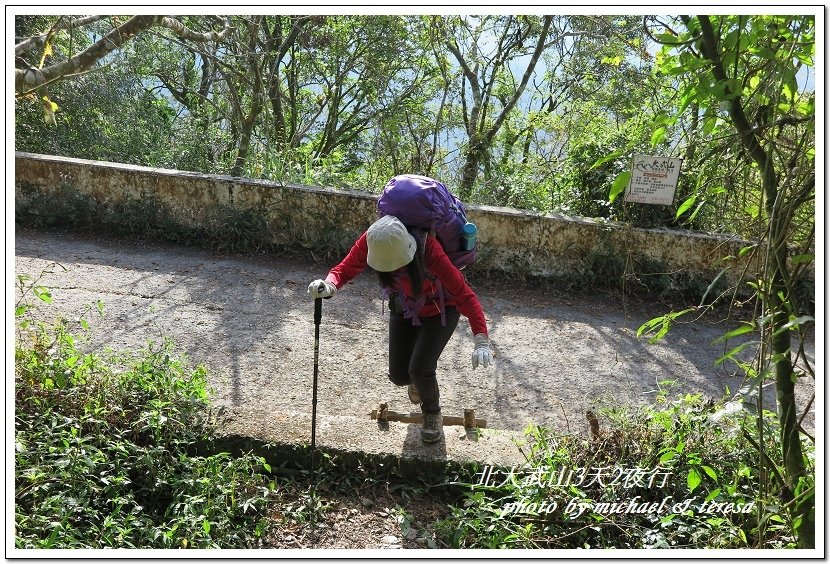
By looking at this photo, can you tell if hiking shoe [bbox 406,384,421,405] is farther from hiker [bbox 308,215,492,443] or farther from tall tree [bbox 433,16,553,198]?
tall tree [bbox 433,16,553,198]

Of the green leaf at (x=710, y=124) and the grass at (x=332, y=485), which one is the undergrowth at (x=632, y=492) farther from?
the green leaf at (x=710, y=124)

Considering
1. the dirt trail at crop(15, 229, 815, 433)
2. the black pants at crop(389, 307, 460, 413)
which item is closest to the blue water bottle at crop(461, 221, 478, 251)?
the black pants at crop(389, 307, 460, 413)

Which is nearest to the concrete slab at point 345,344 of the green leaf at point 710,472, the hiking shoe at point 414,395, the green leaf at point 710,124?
the hiking shoe at point 414,395

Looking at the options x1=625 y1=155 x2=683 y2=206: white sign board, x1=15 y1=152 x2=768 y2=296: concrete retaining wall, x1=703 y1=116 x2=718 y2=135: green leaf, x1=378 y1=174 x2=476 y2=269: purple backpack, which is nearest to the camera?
x1=703 y1=116 x2=718 y2=135: green leaf

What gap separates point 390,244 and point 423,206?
12.4 inches

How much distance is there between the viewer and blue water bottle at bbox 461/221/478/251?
371cm

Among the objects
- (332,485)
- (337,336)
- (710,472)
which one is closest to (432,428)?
(332,485)

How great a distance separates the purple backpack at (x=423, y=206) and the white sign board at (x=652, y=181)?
3432mm

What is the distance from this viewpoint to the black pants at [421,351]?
3781mm

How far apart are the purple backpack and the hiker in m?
0.07

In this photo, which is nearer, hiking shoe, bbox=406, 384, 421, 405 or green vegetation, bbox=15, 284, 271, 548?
green vegetation, bbox=15, 284, 271, 548

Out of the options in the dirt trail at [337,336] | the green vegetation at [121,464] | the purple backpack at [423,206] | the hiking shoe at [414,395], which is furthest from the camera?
the dirt trail at [337,336]
